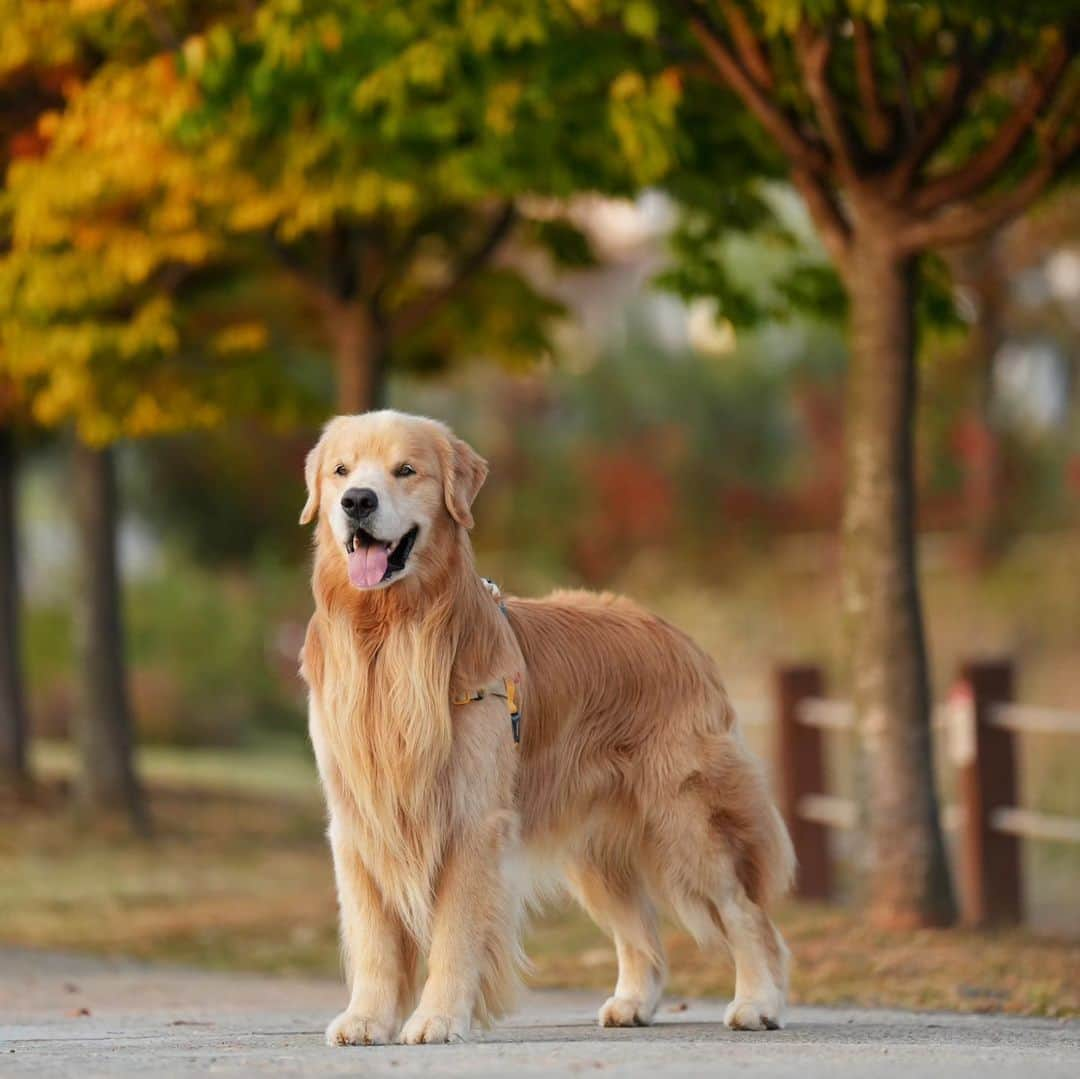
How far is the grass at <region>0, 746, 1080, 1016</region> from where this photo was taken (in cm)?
902

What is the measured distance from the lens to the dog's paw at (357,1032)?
6133mm

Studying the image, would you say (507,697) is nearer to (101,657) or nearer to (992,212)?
(992,212)

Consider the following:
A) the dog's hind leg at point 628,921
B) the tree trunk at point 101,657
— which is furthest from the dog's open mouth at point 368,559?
the tree trunk at point 101,657

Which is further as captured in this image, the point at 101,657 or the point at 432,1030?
the point at 101,657

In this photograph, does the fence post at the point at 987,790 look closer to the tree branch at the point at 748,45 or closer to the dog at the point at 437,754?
the tree branch at the point at 748,45

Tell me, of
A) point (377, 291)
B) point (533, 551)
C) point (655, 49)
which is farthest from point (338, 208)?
point (533, 551)

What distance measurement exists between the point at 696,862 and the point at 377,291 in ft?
25.6

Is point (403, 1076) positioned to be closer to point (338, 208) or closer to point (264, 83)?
point (264, 83)

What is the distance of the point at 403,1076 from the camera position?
16.6 feet

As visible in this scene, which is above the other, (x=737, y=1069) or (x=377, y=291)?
(x=377, y=291)

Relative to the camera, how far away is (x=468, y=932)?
6246 millimetres

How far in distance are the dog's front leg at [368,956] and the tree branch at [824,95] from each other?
4.71 m

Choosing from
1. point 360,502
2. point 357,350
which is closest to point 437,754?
point 360,502

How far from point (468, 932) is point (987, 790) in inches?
232
